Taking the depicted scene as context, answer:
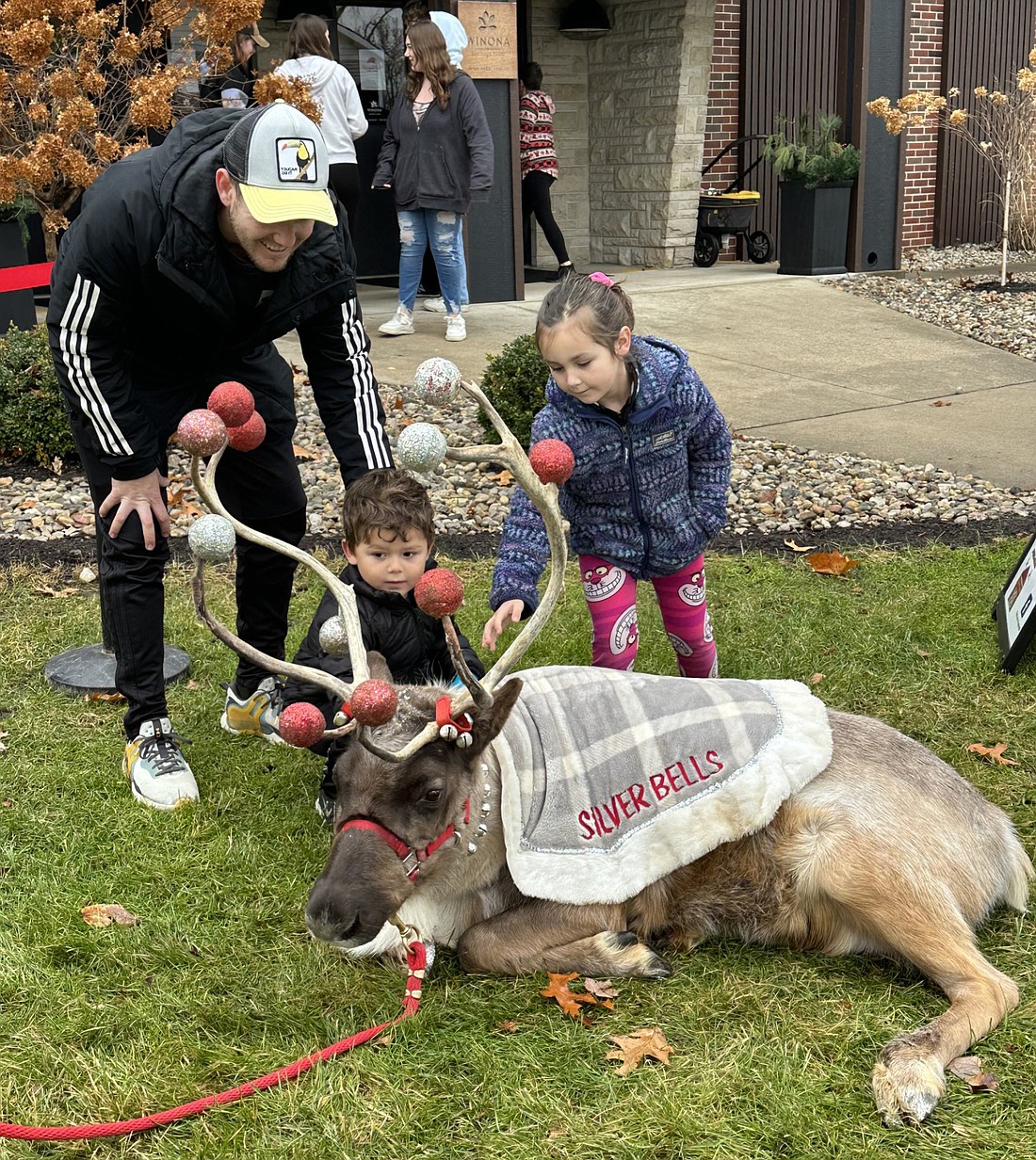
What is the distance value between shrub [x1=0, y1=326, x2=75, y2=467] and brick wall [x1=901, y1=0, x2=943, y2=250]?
495 inches

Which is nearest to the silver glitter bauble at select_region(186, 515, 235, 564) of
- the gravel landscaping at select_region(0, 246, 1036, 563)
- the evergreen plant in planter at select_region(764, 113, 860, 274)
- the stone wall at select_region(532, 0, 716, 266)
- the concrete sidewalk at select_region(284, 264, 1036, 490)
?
the gravel landscaping at select_region(0, 246, 1036, 563)

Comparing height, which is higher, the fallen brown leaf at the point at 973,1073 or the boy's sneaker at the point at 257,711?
the boy's sneaker at the point at 257,711

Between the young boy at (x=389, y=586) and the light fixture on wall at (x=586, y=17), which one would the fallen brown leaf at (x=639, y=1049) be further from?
the light fixture on wall at (x=586, y=17)

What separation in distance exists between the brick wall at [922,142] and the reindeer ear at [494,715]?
609 inches

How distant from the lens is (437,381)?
294 cm

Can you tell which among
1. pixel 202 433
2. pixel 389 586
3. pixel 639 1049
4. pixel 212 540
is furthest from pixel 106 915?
pixel 639 1049

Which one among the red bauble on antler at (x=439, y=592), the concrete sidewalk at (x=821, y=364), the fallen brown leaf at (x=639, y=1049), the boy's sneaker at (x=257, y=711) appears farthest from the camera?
the concrete sidewalk at (x=821, y=364)

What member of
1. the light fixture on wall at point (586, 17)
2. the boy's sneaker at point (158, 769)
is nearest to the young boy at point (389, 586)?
the boy's sneaker at point (158, 769)

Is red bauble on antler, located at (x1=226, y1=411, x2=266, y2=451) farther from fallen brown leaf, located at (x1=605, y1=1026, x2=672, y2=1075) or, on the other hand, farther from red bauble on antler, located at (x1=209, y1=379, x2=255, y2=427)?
fallen brown leaf, located at (x1=605, y1=1026, x2=672, y2=1075)

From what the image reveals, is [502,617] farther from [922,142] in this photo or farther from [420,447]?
[922,142]

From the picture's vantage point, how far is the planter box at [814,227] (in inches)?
577

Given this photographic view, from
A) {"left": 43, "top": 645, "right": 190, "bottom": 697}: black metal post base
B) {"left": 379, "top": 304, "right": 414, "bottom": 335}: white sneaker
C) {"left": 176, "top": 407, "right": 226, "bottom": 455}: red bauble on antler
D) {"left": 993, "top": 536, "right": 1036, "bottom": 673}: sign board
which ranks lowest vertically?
{"left": 43, "top": 645, "right": 190, "bottom": 697}: black metal post base

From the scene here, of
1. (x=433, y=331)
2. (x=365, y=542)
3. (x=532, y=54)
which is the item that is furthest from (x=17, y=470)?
(x=532, y=54)

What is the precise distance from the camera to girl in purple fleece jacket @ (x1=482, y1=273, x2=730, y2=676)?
405 cm
